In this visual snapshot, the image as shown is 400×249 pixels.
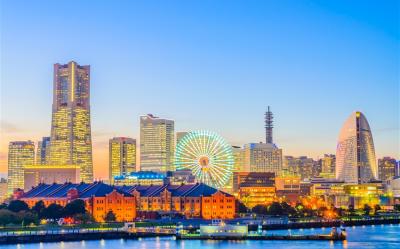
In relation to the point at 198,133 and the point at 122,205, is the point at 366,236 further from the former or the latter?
the point at 198,133

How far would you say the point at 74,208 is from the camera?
4764 inches

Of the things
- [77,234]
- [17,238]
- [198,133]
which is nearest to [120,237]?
[77,234]

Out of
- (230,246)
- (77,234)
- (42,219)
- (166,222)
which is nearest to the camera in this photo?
(230,246)

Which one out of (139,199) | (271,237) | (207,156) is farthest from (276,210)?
(271,237)

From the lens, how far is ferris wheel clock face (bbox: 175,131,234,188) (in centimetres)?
15762

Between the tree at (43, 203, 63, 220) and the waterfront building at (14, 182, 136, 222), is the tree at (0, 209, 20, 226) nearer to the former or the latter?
the tree at (43, 203, 63, 220)

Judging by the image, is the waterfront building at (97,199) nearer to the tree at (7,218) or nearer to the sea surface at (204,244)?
the tree at (7,218)

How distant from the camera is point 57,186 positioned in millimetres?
147750

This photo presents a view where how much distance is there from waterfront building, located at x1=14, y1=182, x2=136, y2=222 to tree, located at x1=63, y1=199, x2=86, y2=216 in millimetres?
4652

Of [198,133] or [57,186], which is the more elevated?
[198,133]

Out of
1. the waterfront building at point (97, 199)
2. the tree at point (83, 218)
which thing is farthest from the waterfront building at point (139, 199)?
the tree at point (83, 218)

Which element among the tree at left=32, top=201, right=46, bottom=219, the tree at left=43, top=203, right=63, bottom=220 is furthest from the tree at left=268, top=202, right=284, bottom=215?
the tree at left=43, top=203, right=63, bottom=220

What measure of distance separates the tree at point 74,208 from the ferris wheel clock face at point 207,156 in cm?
3929

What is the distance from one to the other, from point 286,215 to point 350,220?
13925 millimetres
